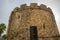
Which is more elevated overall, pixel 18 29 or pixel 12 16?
pixel 12 16

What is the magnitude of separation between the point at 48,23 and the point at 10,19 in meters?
4.26

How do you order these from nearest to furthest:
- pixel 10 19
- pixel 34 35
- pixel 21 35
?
pixel 34 35
pixel 21 35
pixel 10 19

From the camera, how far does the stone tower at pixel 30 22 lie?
47.3ft

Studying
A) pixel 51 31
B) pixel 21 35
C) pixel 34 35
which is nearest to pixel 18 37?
pixel 21 35

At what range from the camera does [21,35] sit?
1430cm

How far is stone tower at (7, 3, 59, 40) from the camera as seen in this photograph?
47.3ft

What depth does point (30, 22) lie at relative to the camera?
580 inches

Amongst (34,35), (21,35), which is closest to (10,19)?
(21,35)

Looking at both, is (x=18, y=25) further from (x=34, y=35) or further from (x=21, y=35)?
(x=34, y=35)

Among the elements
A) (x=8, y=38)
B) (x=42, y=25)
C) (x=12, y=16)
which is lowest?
(x=8, y=38)

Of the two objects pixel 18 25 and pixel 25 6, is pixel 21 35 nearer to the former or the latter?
pixel 18 25

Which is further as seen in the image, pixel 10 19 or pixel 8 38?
pixel 10 19

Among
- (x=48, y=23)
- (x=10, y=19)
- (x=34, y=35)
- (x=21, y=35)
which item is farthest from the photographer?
(x=10, y=19)

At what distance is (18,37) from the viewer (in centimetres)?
1438
